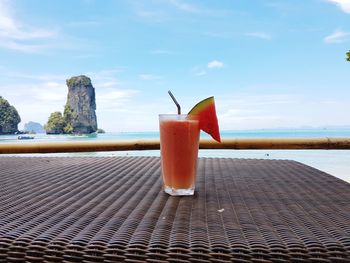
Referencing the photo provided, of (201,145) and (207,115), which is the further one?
(201,145)

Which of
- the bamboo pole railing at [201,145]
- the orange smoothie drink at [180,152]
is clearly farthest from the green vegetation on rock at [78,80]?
the orange smoothie drink at [180,152]

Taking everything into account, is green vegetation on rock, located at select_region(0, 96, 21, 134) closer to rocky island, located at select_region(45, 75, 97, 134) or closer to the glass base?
rocky island, located at select_region(45, 75, 97, 134)

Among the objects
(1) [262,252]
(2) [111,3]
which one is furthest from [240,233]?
(2) [111,3]

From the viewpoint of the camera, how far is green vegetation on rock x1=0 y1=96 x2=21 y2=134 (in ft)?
69.5

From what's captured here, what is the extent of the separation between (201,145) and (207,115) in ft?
3.82

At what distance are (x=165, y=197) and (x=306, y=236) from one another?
26 cm

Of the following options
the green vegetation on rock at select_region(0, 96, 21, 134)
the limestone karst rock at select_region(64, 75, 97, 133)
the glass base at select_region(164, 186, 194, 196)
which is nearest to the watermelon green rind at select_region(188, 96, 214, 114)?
the glass base at select_region(164, 186, 194, 196)

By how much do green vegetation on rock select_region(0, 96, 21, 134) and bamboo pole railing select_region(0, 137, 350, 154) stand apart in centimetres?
2135

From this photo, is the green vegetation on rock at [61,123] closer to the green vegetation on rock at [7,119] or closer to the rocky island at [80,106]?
the rocky island at [80,106]

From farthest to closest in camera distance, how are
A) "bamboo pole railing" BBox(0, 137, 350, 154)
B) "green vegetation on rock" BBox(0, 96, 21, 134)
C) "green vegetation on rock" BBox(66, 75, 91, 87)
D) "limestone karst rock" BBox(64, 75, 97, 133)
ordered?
"green vegetation on rock" BBox(66, 75, 91, 87) < "limestone karst rock" BBox(64, 75, 97, 133) < "green vegetation on rock" BBox(0, 96, 21, 134) < "bamboo pole railing" BBox(0, 137, 350, 154)

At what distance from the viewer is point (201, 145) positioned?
1.80 m

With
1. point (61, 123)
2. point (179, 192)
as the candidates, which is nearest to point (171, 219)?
point (179, 192)

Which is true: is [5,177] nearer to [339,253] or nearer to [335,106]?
[339,253]

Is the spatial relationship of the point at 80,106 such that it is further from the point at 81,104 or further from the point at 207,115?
the point at 207,115
